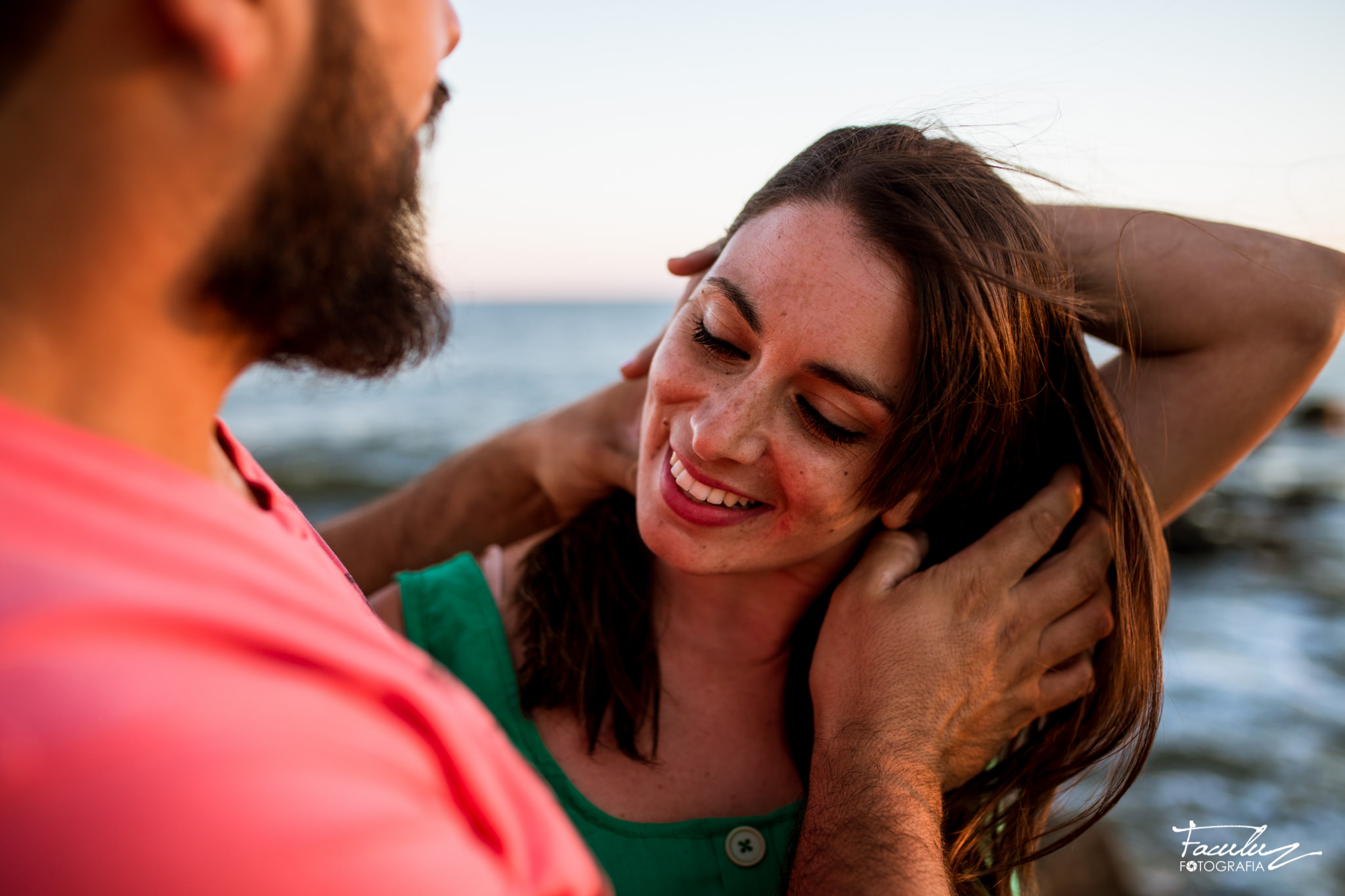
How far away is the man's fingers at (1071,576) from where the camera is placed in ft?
7.39

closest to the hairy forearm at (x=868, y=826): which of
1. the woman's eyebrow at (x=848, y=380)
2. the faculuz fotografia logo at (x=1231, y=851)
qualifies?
the woman's eyebrow at (x=848, y=380)

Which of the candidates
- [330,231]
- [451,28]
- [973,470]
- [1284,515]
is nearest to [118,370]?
[330,231]

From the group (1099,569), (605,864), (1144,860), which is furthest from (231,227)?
(1144,860)

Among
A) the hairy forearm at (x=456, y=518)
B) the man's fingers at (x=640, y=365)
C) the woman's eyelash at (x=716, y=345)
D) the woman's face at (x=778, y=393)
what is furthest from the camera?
the hairy forearm at (x=456, y=518)

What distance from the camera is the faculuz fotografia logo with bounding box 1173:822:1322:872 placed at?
462 cm

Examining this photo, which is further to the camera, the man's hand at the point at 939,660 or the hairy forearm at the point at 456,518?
the hairy forearm at the point at 456,518

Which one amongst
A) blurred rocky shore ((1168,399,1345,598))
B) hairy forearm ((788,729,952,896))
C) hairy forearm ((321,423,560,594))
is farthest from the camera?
blurred rocky shore ((1168,399,1345,598))

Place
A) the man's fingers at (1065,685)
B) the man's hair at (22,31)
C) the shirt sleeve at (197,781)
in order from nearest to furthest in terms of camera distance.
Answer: the shirt sleeve at (197,781), the man's hair at (22,31), the man's fingers at (1065,685)

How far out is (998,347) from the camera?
7.09ft

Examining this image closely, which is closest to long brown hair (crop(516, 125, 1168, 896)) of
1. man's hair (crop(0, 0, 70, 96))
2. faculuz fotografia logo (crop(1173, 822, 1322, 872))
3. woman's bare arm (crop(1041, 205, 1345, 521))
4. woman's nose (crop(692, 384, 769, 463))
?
woman's bare arm (crop(1041, 205, 1345, 521))

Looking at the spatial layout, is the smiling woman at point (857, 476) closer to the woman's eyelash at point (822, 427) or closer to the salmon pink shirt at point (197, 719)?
the woman's eyelash at point (822, 427)

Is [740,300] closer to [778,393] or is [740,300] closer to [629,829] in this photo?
[778,393]

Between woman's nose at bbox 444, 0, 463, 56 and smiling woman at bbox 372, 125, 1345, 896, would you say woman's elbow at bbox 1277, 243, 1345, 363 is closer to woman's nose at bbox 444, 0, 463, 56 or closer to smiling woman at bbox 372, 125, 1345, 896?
smiling woman at bbox 372, 125, 1345, 896

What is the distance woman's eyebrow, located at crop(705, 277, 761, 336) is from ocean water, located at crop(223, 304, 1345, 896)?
0.71 meters
